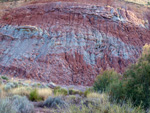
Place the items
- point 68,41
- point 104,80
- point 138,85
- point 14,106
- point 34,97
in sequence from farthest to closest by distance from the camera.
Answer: point 68,41 → point 104,80 → point 34,97 → point 138,85 → point 14,106

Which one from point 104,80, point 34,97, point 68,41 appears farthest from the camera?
point 68,41

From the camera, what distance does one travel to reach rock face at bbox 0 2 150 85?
22547 millimetres

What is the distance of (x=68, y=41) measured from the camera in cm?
2453

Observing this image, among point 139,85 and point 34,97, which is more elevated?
point 139,85

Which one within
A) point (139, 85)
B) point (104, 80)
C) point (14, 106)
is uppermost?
point (139, 85)

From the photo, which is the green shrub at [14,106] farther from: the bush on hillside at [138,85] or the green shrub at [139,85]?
the green shrub at [139,85]

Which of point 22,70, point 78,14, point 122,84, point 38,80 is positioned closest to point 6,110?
point 122,84

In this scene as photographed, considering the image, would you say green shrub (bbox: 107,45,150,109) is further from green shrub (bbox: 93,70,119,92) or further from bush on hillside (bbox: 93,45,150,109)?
green shrub (bbox: 93,70,119,92)

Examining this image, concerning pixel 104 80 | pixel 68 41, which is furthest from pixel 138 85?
pixel 68 41

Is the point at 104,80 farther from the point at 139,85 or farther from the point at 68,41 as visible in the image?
the point at 68,41

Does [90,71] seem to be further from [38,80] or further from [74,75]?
[38,80]

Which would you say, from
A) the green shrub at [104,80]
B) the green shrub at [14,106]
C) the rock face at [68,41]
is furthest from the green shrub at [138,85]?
the rock face at [68,41]

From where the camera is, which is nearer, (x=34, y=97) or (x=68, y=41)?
(x=34, y=97)

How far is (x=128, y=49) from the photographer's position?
2555cm
